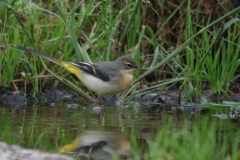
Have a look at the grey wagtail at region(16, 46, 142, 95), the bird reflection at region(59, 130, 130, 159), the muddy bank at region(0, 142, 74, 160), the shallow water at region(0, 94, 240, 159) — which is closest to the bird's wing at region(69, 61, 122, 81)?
the grey wagtail at region(16, 46, 142, 95)

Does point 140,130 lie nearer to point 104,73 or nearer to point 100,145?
point 100,145

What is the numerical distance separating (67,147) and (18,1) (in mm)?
3835

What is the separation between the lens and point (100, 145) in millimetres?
4477

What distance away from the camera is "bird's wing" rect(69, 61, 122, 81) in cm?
700

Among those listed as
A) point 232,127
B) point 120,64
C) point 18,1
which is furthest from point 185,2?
point 232,127

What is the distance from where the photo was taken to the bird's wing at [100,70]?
7.00 metres

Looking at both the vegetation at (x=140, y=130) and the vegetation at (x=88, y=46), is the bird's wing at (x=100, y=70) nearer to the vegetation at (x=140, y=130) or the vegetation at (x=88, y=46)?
the vegetation at (x=88, y=46)

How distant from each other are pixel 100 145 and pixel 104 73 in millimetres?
2717

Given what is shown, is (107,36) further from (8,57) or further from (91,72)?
(8,57)

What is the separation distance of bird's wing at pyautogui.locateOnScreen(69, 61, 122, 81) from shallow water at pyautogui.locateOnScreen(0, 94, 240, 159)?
0.50 meters

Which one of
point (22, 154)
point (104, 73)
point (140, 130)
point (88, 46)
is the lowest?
point (22, 154)

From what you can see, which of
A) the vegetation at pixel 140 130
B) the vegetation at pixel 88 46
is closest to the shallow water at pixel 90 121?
the vegetation at pixel 140 130

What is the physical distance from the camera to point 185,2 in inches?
359

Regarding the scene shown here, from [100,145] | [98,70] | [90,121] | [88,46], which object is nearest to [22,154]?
[100,145]
